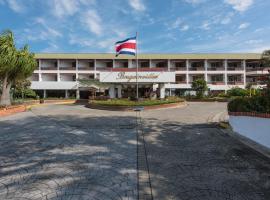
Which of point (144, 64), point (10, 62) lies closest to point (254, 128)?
point (10, 62)

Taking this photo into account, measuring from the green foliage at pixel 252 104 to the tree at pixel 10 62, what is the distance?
1919 cm

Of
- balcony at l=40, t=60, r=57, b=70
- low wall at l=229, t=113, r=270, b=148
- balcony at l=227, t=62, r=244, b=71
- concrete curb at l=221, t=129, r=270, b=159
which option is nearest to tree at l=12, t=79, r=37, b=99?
balcony at l=40, t=60, r=57, b=70

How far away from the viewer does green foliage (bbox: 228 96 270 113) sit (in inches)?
327

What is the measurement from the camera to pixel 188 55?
47531mm

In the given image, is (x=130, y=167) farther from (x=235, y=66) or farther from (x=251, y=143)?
(x=235, y=66)

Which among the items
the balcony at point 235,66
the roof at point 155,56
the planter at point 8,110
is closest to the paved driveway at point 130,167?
the planter at point 8,110

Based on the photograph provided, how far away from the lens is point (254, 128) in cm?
854

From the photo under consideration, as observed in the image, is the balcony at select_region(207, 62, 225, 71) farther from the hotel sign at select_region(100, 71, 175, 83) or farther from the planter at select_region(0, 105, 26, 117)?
the planter at select_region(0, 105, 26, 117)

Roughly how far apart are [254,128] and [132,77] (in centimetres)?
1982

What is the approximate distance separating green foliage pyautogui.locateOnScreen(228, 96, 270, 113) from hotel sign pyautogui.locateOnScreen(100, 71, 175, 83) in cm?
1758

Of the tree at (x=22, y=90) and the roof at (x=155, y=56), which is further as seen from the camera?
the roof at (x=155, y=56)

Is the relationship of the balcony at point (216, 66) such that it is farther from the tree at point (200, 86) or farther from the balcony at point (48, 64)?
the balcony at point (48, 64)

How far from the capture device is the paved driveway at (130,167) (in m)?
4.48

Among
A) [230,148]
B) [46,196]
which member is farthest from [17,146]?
[230,148]
